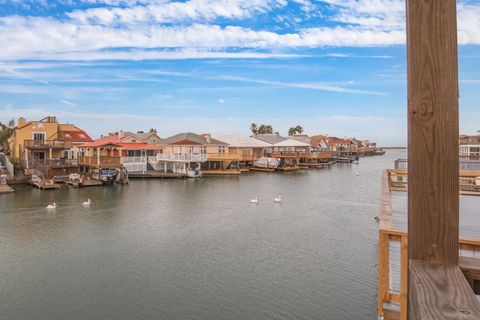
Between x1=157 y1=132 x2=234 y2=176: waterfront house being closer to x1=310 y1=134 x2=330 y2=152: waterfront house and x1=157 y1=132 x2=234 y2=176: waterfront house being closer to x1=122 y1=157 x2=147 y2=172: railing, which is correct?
x1=122 y1=157 x2=147 y2=172: railing

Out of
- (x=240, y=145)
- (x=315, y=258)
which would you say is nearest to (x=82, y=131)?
(x=240, y=145)

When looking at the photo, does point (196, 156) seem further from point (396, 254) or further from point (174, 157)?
point (396, 254)

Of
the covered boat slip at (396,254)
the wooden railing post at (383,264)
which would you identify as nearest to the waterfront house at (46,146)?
the covered boat slip at (396,254)

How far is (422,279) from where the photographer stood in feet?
3.59

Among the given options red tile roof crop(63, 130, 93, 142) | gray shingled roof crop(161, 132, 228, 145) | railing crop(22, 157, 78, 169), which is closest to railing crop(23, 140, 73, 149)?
railing crop(22, 157, 78, 169)

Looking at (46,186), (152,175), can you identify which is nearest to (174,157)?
(152,175)

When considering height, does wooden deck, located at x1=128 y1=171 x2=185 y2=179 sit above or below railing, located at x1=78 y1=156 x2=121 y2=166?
below

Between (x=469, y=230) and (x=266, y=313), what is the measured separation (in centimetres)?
554

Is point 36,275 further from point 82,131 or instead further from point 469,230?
point 82,131

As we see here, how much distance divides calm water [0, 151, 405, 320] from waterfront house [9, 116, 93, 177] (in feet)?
42.3

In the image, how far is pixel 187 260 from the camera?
44.5 ft

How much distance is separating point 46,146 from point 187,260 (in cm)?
3055

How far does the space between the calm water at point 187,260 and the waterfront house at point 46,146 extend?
1288 cm

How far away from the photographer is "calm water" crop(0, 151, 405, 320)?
995cm
